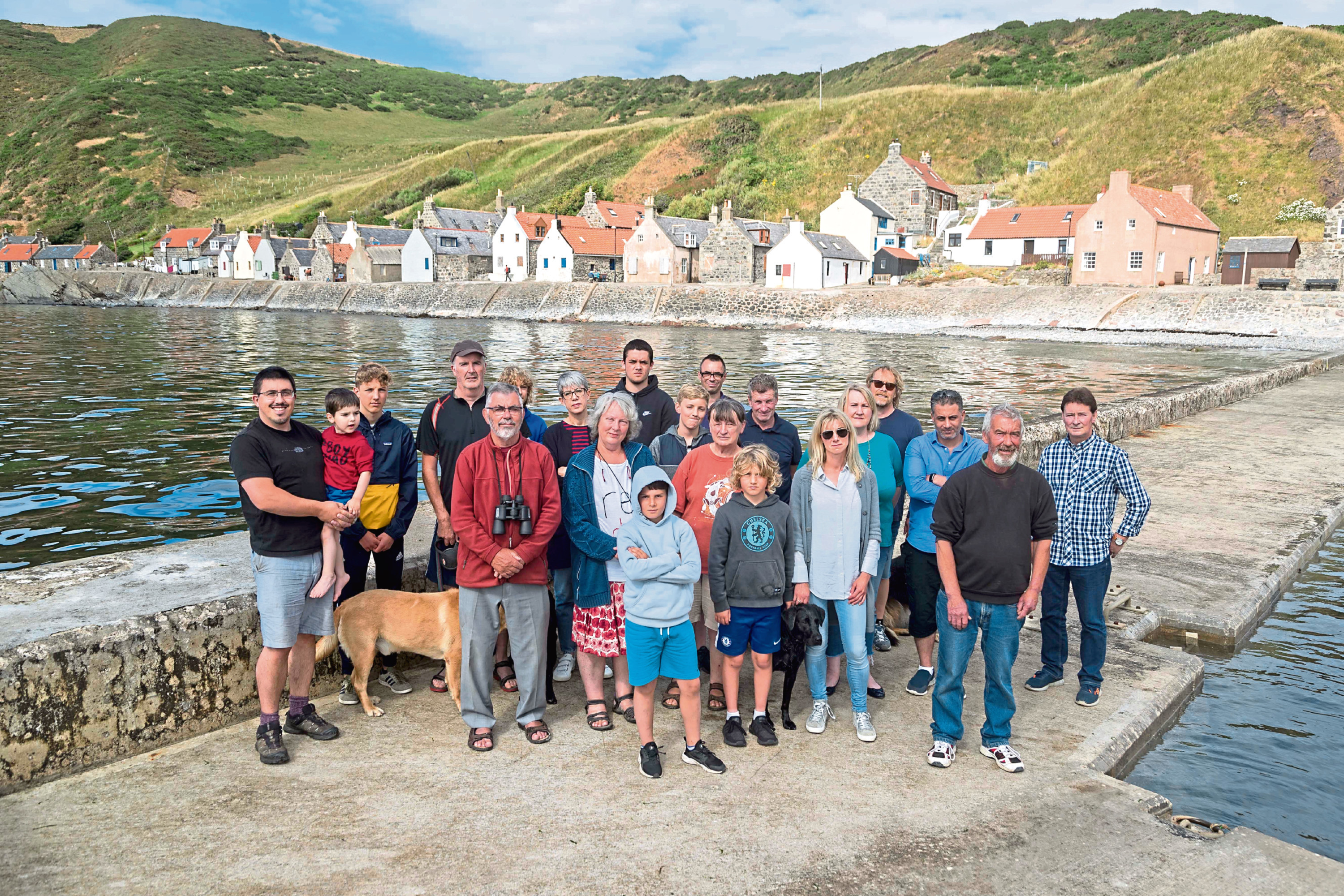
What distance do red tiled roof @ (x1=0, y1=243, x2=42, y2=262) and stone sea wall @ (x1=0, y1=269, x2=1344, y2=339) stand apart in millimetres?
40163

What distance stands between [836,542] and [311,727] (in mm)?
3219

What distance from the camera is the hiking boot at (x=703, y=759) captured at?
15.5 feet

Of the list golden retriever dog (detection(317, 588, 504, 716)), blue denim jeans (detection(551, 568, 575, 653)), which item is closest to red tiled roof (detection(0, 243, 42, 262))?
golden retriever dog (detection(317, 588, 504, 716))

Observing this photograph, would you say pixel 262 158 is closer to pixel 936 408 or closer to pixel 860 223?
pixel 860 223

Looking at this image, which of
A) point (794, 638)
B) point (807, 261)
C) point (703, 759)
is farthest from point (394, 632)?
point (807, 261)

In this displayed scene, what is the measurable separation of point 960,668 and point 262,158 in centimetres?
Answer: 20218

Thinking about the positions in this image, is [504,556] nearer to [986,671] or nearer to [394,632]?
[394,632]

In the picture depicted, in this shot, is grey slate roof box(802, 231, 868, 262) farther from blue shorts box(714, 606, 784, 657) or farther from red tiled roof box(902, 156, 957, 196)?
blue shorts box(714, 606, 784, 657)

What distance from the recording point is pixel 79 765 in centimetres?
442

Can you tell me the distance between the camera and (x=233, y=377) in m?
29.5

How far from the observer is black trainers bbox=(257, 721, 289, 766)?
463 centimetres

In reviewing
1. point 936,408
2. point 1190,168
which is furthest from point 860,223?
point 936,408

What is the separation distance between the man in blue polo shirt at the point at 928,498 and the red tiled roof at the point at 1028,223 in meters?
62.0

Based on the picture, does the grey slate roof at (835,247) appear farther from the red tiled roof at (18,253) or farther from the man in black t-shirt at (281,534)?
the red tiled roof at (18,253)
